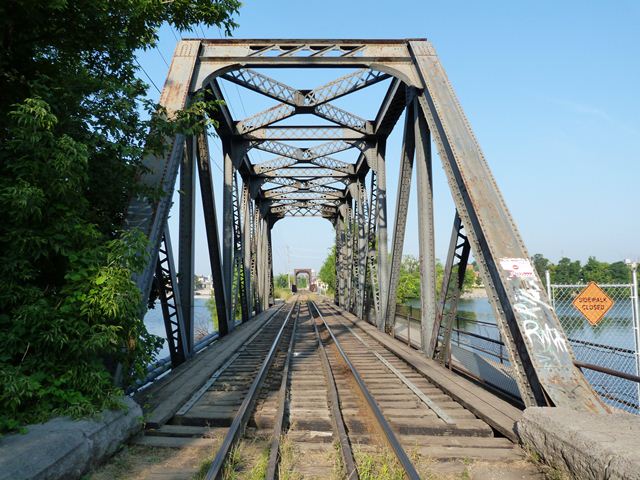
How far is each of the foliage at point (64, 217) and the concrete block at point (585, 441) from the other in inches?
168

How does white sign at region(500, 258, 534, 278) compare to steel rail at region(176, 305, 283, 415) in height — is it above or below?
above

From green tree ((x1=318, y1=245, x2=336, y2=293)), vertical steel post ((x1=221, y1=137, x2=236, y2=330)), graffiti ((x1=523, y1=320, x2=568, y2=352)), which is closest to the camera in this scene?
graffiti ((x1=523, y1=320, x2=568, y2=352))

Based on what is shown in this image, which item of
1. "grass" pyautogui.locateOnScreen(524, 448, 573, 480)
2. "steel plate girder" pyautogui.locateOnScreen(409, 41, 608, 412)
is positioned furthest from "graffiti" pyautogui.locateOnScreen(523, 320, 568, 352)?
"grass" pyautogui.locateOnScreen(524, 448, 573, 480)

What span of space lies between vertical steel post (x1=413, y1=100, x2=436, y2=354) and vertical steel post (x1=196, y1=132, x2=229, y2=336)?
17.7 feet

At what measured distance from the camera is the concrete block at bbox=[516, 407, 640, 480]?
313 centimetres

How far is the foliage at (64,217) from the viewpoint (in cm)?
407

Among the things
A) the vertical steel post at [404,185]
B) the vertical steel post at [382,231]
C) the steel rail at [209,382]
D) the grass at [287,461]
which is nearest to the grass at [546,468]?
the grass at [287,461]

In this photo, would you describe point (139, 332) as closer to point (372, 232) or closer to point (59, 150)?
point (59, 150)

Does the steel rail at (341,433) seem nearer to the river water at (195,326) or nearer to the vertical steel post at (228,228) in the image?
the river water at (195,326)

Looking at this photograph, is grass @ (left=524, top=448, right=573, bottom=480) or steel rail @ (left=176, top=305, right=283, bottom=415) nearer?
grass @ (left=524, top=448, right=573, bottom=480)

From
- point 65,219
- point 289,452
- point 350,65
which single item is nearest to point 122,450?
point 289,452

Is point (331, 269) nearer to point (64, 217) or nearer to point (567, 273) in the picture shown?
point (567, 273)

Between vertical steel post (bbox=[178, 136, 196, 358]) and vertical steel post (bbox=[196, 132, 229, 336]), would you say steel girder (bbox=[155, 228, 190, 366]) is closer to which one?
vertical steel post (bbox=[178, 136, 196, 358])

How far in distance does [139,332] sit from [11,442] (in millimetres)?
1732
